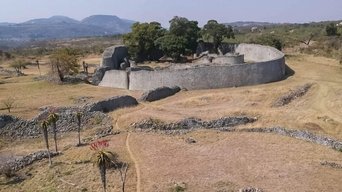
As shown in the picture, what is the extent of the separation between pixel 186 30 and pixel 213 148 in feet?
137

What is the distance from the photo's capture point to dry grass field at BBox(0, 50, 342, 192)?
1110 inches

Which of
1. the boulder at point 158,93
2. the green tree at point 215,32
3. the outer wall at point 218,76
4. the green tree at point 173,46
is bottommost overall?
the boulder at point 158,93

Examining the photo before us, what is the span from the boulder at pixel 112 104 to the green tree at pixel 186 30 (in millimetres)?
27227

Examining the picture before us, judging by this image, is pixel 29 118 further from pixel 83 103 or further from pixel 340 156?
pixel 340 156

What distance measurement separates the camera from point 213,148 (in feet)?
112

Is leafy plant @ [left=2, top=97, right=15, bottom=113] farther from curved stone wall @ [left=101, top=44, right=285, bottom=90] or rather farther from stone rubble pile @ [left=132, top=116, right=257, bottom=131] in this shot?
curved stone wall @ [left=101, top=44, right=285, bottom=90]

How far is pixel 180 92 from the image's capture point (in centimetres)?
5094

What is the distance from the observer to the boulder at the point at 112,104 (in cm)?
4503

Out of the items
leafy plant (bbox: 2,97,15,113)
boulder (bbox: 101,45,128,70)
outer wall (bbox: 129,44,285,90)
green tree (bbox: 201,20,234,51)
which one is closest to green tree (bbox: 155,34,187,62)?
boulder (bbox: 101,45,128,70)

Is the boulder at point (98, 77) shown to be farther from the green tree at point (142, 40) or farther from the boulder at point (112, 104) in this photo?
the boulder at point (112, 104)

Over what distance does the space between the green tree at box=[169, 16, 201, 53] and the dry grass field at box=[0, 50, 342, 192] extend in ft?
73.5

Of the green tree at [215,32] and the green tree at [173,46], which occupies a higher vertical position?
the green tree at [215,32]

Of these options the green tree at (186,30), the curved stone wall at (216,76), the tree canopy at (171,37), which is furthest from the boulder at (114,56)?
the curved stone wall at (216,76)

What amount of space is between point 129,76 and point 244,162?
27569 millimetres
